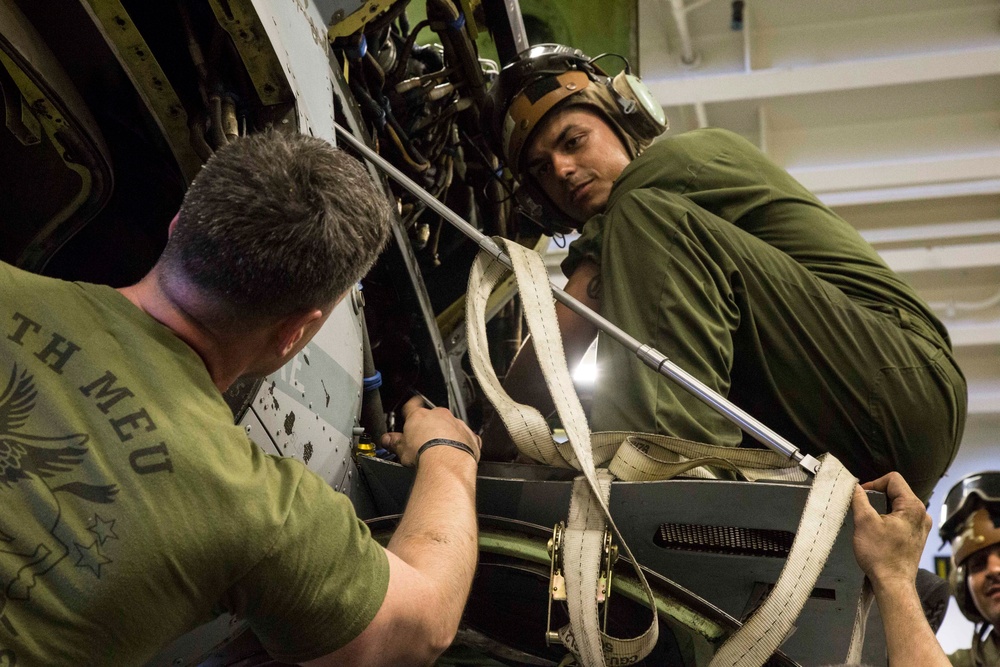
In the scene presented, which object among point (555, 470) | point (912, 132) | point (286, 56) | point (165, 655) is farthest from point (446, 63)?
point (912, 132)

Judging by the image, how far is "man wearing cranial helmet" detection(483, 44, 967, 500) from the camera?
1747 mm

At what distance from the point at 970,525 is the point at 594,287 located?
3.34m

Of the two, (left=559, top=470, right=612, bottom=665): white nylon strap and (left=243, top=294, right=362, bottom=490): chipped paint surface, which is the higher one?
(left=243, top=294, right=362, bottom=490): chipped paint surface

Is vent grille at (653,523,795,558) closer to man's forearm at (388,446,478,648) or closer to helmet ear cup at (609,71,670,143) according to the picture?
man's forearm at (388,446,478,648)

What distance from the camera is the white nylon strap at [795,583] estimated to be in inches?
56.9

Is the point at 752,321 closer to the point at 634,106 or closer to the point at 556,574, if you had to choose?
the point at 556,574

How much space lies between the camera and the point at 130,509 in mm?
1086

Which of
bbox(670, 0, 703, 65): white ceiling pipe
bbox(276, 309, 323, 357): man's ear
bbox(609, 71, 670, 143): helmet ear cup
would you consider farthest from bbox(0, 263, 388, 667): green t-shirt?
bbox(670, 0, 703, 65): white ceiling pipe

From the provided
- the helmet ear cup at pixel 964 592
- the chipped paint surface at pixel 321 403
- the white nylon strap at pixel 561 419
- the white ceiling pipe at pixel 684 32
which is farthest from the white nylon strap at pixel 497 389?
the white ceiling pipe at pixel 684 32

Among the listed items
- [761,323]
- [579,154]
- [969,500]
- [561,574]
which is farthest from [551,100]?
[969,500]

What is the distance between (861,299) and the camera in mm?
2092

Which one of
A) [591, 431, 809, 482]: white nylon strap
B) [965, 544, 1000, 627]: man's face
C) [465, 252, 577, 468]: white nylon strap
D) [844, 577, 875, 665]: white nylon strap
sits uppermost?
[465, 252, 577, 468]: white nylon strap

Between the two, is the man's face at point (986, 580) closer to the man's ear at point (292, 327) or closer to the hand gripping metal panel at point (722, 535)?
the hand gripping metal panel at point (722, 535)

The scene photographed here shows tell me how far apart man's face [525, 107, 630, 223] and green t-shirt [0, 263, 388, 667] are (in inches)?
69.3
